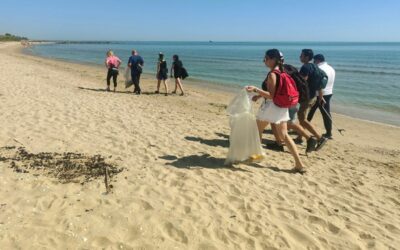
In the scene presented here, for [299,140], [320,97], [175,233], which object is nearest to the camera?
[175,233]

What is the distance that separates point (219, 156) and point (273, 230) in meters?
2.62

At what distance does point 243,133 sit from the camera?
600cm

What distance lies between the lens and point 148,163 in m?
6.05

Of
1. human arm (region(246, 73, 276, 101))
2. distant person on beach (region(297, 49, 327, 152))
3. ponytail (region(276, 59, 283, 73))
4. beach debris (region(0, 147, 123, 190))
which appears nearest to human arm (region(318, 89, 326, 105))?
distant person on beach (region(297, 49, 327, 152))

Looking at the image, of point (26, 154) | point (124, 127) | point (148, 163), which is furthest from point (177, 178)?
point (124, 127)

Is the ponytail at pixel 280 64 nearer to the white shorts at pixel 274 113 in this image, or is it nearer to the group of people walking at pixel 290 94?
the group of people walking at pixel 290 94

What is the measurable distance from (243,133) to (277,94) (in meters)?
0.76

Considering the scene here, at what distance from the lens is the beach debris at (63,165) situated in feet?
17.5

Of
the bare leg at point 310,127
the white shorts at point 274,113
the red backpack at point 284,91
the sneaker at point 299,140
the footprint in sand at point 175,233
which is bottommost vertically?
the footprint in sand at point 175,233

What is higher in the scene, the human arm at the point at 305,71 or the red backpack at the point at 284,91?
the human arm at the point at 305,71

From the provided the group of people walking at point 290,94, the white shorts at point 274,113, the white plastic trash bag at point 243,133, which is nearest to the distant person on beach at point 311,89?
the group of people walking at point 290,94

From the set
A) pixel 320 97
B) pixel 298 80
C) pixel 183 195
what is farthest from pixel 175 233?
pixel 320 97

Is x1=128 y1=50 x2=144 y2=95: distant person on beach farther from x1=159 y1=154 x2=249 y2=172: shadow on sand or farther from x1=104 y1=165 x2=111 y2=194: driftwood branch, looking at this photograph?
x1=104 y1=165 x2=111 y2=194: driftwood branch

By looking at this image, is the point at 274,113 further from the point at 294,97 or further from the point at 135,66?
the point at 135,66
